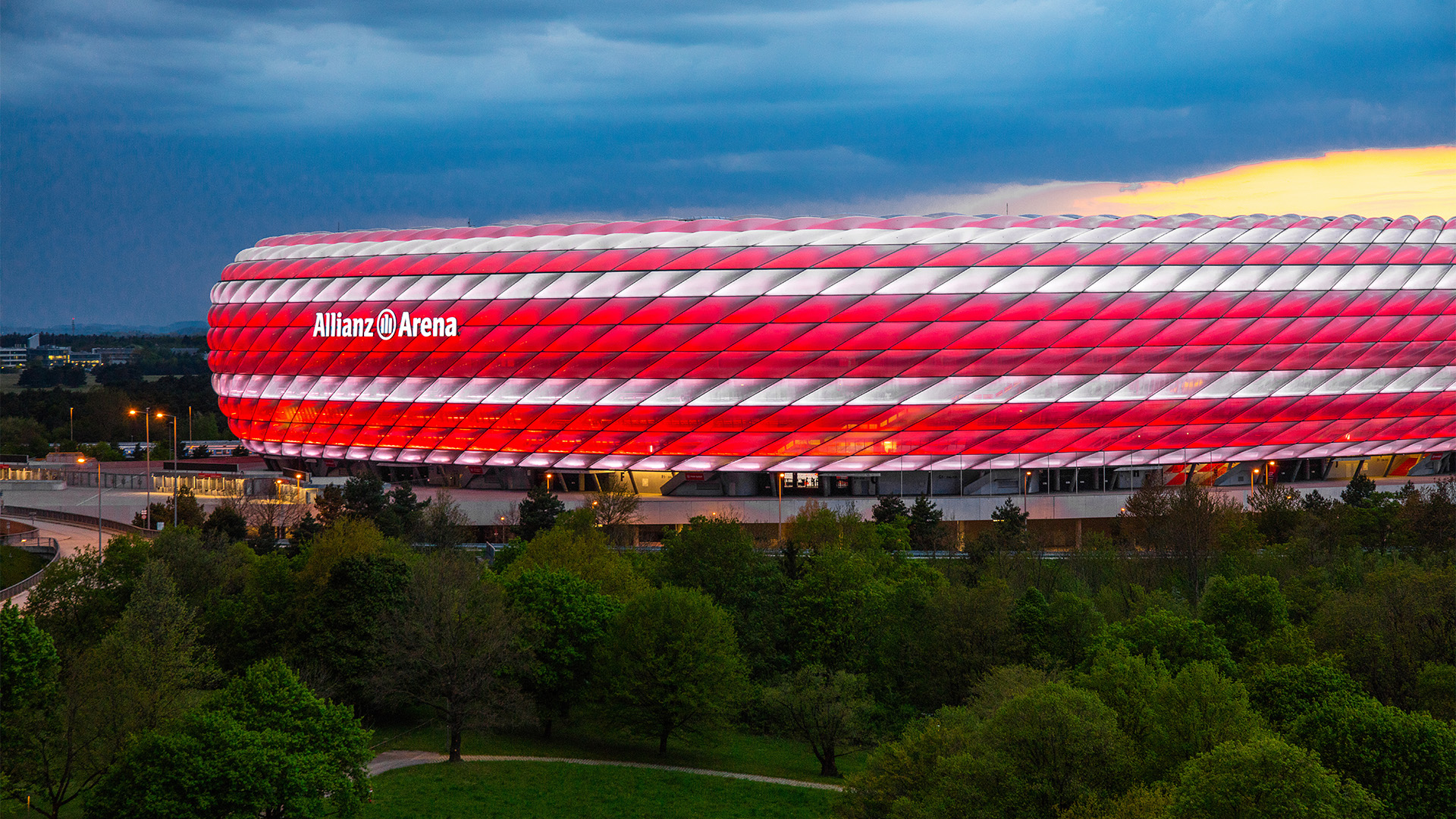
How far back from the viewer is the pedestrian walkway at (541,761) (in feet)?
118

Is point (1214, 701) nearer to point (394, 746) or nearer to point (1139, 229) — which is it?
point (394, 746)

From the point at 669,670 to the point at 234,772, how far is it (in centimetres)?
1479

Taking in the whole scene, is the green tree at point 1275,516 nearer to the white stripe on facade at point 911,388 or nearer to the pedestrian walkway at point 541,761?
the white stripe on facade at point 911,388

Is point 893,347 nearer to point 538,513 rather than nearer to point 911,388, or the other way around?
point 911,388

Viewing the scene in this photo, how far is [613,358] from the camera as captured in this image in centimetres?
6900

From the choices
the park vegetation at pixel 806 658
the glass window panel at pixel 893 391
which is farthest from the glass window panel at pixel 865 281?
the park vegetation at pixel 806 658

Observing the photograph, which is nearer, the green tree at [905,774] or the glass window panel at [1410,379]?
the green tree at [905,774]

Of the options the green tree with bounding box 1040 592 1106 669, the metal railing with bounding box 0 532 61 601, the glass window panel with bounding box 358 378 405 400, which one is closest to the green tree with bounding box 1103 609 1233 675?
the green tree with bounding box 1040 592 1106 669

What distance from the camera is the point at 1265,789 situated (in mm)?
20953

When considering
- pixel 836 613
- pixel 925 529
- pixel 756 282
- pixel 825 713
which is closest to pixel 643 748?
pixel 825 713

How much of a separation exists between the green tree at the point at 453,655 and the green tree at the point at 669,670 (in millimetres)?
2903

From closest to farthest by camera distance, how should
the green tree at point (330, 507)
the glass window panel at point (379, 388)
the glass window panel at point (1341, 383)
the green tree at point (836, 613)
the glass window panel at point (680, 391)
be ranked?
the green tree at point (836, 613) → the green tree at point (330, 507) → the glass window panel at point (680, 391) → the glass window panel at point (1341, 383) → the glass window panel at point (379, 388)

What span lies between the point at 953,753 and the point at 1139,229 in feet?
165

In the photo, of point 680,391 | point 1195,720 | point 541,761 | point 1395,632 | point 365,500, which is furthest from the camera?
point 680,391
